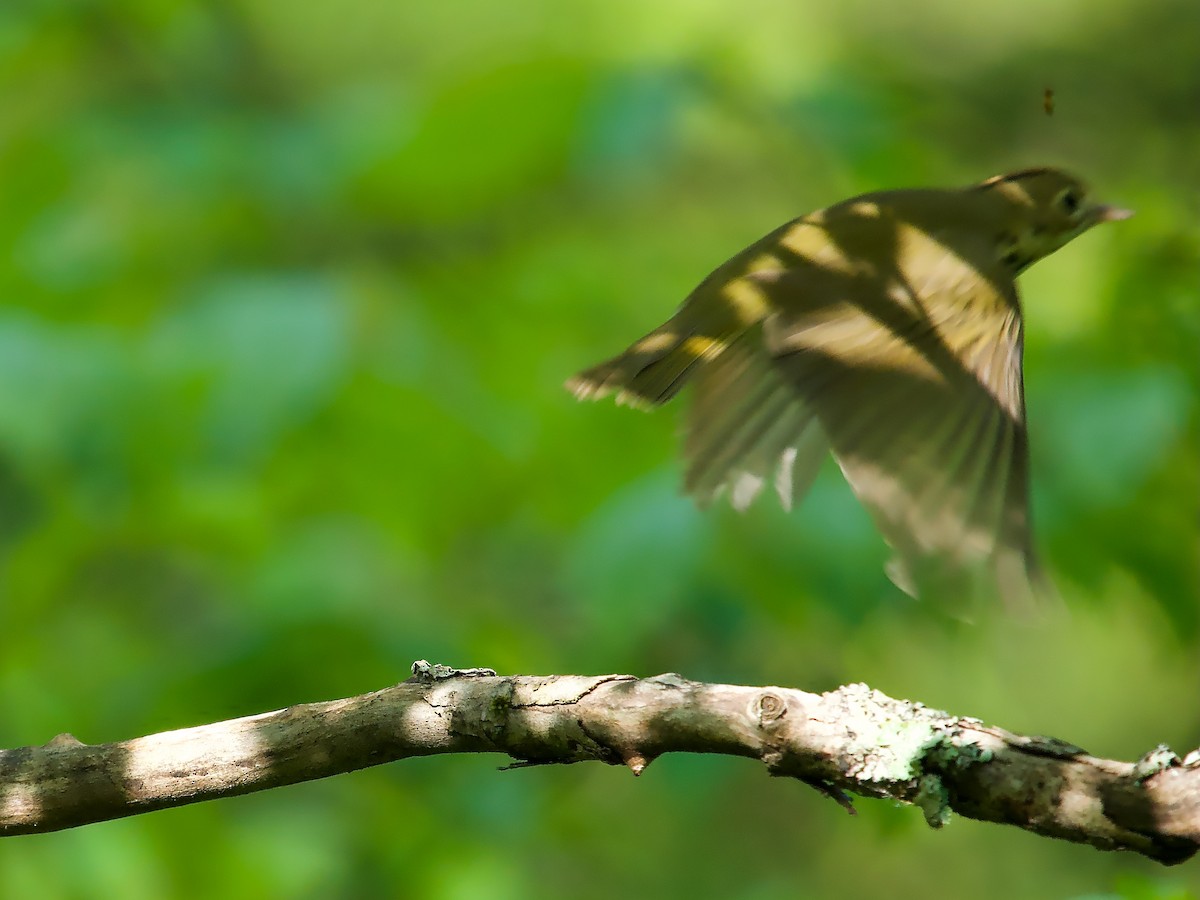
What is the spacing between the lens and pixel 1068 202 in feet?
8.87

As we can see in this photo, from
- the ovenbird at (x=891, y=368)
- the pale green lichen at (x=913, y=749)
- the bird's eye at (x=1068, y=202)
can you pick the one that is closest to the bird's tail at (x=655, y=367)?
the ovenbird at (x=891, y=368)

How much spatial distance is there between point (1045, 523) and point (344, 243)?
2222 mm

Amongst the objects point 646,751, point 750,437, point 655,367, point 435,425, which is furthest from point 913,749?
point 435,425

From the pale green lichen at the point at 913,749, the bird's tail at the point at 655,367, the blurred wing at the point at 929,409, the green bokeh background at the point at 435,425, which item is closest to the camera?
the pale green lichen at the point at 913,749

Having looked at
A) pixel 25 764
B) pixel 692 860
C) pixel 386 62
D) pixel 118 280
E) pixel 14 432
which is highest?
pixel 386 62

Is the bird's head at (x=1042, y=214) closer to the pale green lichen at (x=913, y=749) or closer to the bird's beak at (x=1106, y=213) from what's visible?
the bird's beak at (x=1106, y=213)

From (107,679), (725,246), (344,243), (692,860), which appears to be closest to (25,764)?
(107,679)

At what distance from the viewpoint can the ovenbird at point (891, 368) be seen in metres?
2.05

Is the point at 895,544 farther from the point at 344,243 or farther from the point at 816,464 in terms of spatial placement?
the point at 344,243

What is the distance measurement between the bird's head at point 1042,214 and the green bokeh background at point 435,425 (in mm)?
443

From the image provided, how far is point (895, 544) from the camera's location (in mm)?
1990

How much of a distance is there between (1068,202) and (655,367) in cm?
89

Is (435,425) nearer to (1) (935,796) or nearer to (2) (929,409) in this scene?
(2) (929,409)

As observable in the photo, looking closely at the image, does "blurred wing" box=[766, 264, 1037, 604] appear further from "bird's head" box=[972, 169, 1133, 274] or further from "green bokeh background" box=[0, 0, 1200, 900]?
"green bokeh background" box=[0, 0, 1200, 900]
